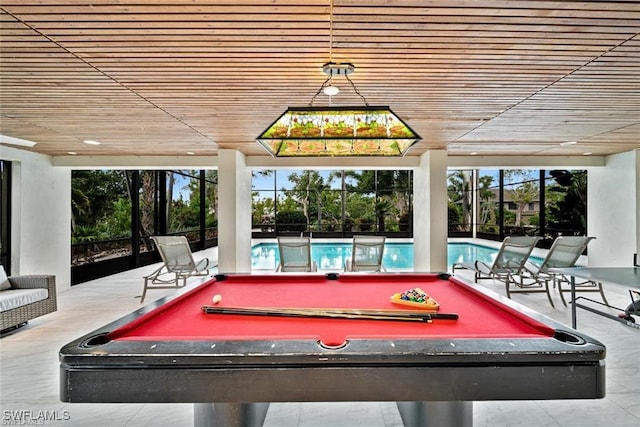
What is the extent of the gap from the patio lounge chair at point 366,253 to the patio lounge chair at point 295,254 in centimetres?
69

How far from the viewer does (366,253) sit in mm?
5836

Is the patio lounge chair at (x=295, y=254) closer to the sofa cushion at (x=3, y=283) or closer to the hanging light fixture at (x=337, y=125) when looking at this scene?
the hanging light fixture at (x=337, y=125)

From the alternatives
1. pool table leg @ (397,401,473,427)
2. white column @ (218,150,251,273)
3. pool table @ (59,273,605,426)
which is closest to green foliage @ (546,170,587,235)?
white column @ (218,150,251,273)

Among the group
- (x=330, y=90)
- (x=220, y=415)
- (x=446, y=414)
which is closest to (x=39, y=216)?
(x=330, y=90)

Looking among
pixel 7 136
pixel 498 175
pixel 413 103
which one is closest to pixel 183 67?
pixel 413 103

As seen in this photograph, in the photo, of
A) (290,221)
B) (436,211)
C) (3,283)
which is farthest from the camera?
(290,221)

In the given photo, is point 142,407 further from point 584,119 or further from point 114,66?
point 584,119

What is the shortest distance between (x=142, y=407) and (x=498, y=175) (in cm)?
1551

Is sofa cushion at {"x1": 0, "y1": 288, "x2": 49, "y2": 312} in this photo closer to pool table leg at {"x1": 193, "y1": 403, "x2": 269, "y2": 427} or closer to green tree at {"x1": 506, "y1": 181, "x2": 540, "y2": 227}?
pool table leg at {"x1": 193, "y1": 403, "x2": 269, "y2": 427}

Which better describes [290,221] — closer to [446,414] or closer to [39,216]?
[39,216]

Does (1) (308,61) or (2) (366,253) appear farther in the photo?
(2) (366,253)

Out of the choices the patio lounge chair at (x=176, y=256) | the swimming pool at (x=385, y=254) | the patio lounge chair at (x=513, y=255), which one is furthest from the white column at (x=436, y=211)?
the patio lounge chair at (x=176, y=256)

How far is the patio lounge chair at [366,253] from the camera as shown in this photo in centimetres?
577

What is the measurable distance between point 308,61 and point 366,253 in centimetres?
396
